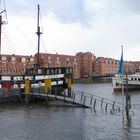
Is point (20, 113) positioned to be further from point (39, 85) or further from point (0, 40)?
point (0, 40)

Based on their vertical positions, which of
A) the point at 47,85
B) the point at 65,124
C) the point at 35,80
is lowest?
the point at 65,124

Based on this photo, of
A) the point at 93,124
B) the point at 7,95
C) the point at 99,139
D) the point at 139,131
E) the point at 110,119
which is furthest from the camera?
the point at 7,95

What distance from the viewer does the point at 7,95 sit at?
52.3m

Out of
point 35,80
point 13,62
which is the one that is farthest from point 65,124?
point 13,62

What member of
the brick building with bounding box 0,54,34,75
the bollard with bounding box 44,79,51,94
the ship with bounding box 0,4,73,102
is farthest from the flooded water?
the brick building with bounding box 0,54,34,75

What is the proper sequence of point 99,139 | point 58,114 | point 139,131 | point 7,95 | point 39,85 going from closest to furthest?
point 99,139 → point 139,131 → point 58,114 → point 7,95 → point 39,85

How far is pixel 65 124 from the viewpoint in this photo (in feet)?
110

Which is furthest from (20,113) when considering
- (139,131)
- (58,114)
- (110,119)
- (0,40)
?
(0,40)

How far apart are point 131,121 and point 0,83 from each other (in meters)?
24.2

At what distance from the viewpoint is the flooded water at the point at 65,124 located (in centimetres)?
2802

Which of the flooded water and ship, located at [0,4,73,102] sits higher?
ship, located at [0,4,73,102]

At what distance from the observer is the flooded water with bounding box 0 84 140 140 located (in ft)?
91.9

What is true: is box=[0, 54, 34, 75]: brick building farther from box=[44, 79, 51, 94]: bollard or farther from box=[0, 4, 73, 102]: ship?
box=[44, 79, 51, 94]: bollard

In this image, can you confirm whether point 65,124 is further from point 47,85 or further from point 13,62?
point 13,62
